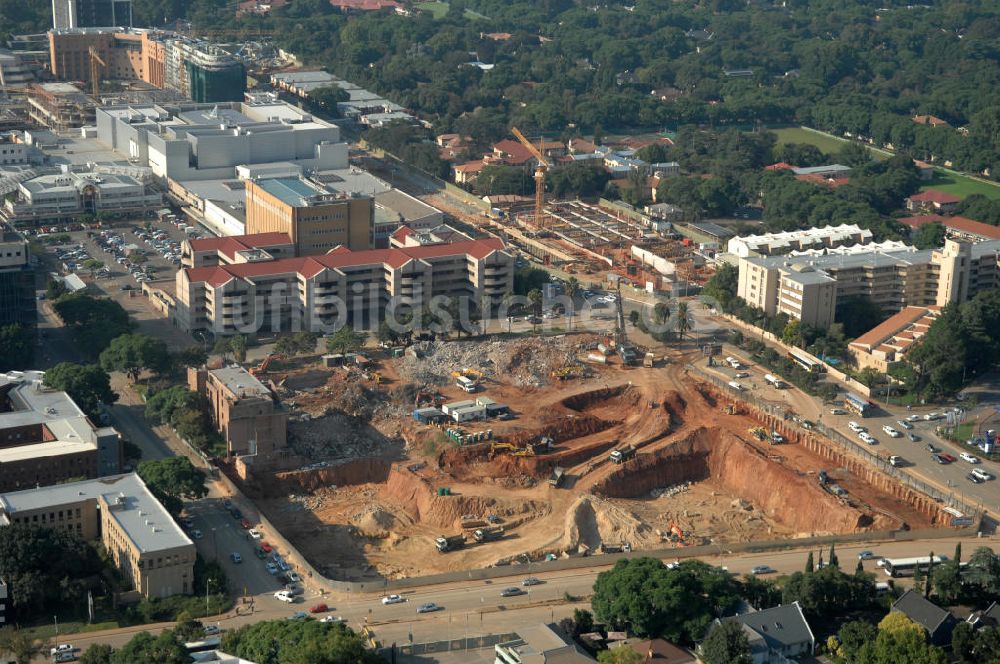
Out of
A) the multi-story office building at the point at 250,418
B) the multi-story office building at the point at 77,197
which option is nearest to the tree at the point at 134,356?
the multi-story office building at the point at 250,418

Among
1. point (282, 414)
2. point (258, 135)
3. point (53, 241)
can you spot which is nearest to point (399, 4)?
point (258, 135)

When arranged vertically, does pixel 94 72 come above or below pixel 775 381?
above

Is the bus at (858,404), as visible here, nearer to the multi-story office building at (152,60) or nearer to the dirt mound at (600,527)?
the dirt mound at (600,527)

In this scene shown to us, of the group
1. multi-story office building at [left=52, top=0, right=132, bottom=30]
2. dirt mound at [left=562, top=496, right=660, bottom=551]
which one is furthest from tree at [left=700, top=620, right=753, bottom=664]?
multi-story office building at [left=52, top=0, right=132, bottom=30]

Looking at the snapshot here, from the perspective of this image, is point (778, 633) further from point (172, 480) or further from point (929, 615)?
point (172, 480)

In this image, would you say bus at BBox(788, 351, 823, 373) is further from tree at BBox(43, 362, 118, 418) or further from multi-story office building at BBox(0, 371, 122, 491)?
multi-story office building at BBox(0, 371, 122, 491)

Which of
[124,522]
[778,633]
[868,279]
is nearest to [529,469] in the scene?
[778,633]
